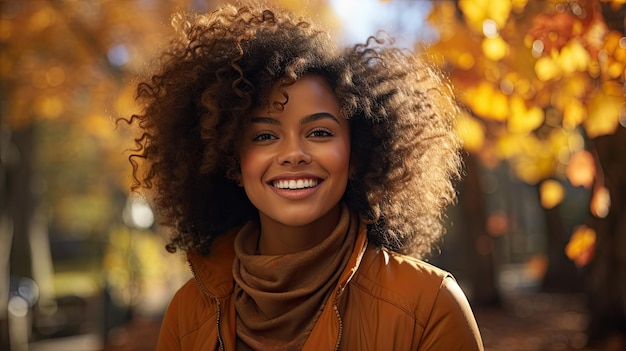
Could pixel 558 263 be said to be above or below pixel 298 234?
below

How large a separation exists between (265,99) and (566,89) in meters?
2.83

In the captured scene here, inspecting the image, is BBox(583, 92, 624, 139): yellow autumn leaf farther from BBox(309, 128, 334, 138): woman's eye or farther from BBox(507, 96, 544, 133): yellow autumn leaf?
BBox(309, 128, 334, 138): woman's eye

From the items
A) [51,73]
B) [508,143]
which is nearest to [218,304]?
[508,143]

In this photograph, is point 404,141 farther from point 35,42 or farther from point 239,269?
point 35,42

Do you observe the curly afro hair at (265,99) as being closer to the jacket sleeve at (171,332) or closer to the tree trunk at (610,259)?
the jacket sleeve at (171,332)

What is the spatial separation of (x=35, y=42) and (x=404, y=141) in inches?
315

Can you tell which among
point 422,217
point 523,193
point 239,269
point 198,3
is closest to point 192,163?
point 239,269

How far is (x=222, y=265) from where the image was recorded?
268cm

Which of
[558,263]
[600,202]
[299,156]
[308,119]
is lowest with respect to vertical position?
[558,263]

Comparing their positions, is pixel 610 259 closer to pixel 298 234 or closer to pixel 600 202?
pixel 600 202

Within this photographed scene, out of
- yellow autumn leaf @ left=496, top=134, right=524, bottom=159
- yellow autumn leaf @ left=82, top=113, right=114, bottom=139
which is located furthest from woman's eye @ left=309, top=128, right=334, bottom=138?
yellow autumn leaf @ left=82, top=113, right=114, bottom=139

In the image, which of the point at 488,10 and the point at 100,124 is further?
the point at 100,124

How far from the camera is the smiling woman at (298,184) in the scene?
7.50 ft

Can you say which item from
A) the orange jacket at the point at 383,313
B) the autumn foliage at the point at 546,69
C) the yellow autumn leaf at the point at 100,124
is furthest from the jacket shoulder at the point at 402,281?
the yellow autumn leaf at the point at 100,124
